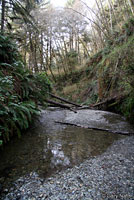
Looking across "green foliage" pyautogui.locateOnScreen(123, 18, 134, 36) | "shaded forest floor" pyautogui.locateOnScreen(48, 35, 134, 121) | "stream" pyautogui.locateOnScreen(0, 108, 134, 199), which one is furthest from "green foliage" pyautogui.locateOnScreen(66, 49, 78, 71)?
"stream" pyautogui.locateOnScreen(0, 108, 134, 199)

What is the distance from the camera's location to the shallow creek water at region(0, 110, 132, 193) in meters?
1.89

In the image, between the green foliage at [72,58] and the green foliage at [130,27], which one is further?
the green foliage at [72,58]

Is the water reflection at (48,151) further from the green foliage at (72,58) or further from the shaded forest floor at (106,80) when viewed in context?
the green foliage at (72,58)

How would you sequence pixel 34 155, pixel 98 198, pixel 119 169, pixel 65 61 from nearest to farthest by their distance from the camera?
pixel 98 198 → pixel 119 169 → pixel 34 155 → pixel 65 61

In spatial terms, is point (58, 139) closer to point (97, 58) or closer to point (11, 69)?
point (11, 69)

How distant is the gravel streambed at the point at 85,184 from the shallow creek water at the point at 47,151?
138mm

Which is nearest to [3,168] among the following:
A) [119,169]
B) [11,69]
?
[119,169]

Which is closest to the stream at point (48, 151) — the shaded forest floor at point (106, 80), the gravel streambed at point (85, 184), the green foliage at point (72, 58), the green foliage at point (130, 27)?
the gravel streambed at point (85, 184)

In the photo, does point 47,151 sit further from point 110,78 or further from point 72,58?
point 72,58

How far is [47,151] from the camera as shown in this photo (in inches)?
97.6

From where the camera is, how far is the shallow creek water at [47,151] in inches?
74.4

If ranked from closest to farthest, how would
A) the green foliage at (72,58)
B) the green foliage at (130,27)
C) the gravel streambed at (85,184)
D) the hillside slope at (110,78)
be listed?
the gravel streambed at (85,184) → the hillside slope at (110,78) → the green foliage at (130,27) → the green foliage at (72,58)

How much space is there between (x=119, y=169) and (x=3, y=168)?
5.44ft

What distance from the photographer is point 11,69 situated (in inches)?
132
